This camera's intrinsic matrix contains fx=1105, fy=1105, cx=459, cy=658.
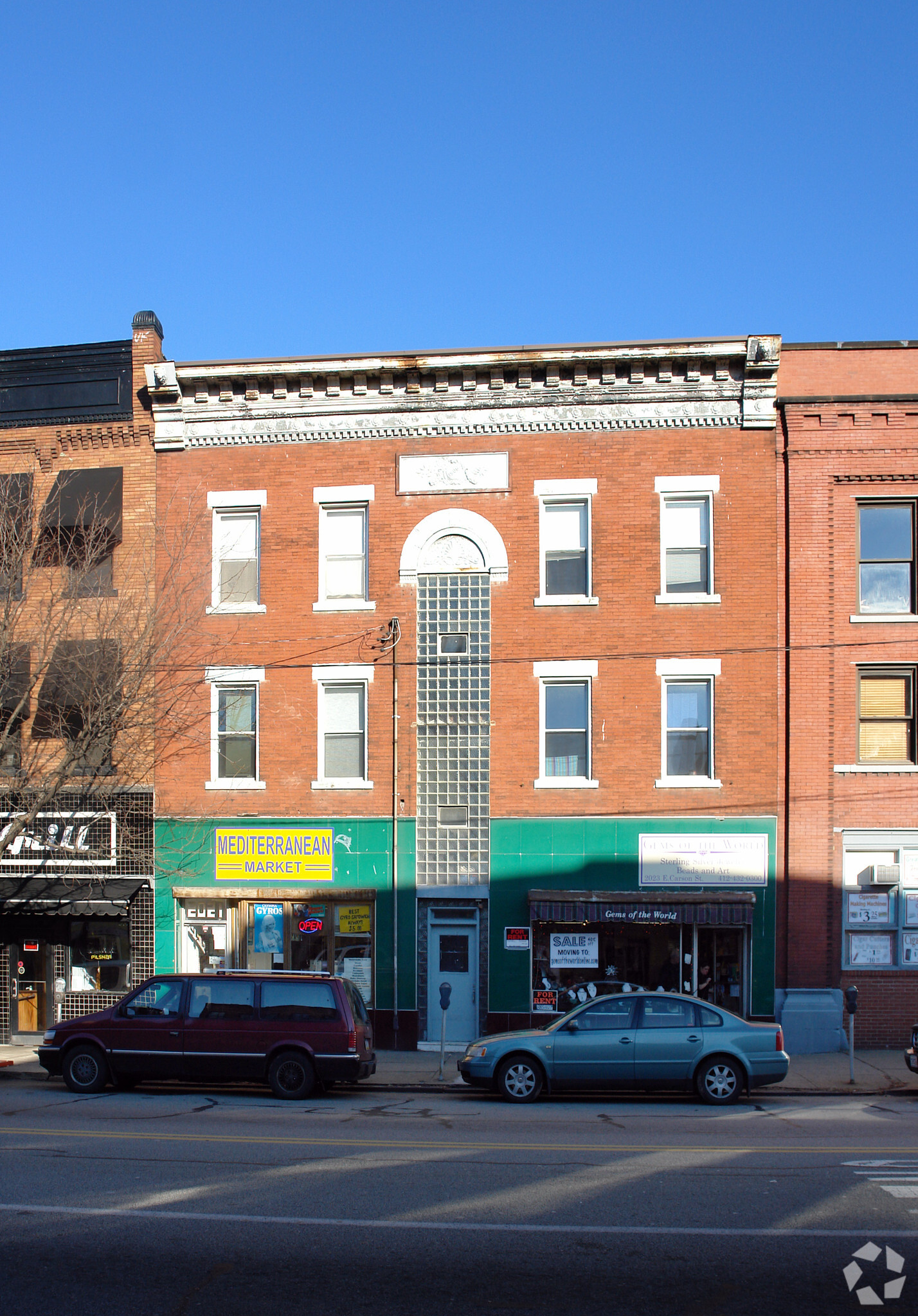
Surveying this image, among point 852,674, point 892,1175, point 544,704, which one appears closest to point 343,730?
point 544,704

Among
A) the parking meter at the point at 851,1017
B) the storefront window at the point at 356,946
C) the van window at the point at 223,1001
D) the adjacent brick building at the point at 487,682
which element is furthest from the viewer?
the storefront window at the point at 356,946

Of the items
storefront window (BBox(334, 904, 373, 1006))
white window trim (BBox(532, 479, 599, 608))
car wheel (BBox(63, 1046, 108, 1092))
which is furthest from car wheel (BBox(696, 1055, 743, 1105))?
white window trim (BBox(532, 479, 599, 608))

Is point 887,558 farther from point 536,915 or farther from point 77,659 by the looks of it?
point 77,659

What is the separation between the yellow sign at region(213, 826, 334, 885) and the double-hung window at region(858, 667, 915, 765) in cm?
947

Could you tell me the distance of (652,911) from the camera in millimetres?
18438

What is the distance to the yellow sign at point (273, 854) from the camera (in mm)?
19391

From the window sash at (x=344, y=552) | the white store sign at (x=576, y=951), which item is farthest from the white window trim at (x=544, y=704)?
the window sash at (x=344, y=552)

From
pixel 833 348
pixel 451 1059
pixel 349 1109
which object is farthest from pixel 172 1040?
pixel 833 348

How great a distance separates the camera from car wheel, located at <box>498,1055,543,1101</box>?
1388 centimetres

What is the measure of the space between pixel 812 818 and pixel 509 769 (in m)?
5.18

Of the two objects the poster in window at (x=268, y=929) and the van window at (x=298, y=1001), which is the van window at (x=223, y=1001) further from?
the poster in window at (x=268, y=929)

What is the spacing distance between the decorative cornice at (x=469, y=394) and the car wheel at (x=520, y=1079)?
10.9m

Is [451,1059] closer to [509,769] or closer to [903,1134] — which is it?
[509,769]

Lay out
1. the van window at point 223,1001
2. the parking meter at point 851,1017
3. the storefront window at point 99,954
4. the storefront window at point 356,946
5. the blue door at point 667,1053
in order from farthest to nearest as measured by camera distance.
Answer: the storefront window at point 99,954, the storefront window at point 356,946, the parking meter at point 851,1017, the van window at point 223,1001, the blue door at point 667,1053
